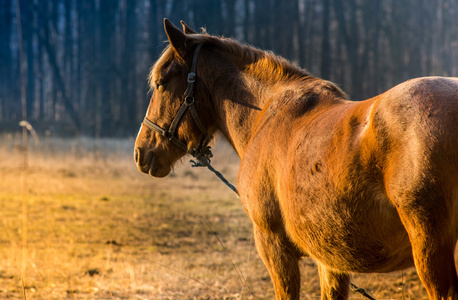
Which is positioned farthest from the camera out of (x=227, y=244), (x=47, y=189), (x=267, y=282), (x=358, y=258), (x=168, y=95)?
(x=47, y=189)

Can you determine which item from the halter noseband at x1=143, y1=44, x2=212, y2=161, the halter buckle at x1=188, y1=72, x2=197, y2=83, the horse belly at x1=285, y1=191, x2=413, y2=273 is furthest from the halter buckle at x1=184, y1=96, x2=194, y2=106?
the horse belly at x1=285, y1=191, x2=413, y2=273

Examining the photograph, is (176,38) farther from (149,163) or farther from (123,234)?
(123,234)

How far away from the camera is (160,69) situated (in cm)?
294

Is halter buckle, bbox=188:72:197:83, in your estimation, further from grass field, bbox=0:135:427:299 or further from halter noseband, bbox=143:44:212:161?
grass field, bbox=0:135:427:299

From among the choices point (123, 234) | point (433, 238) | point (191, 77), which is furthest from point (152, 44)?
point (433, 238)

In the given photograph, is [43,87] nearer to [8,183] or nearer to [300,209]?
[8,183]

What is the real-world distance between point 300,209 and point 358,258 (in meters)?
0.36

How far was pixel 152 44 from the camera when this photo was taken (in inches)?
363

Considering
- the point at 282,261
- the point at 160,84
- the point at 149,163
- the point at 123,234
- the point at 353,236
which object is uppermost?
the point at 160,84

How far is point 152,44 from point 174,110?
6825 mm

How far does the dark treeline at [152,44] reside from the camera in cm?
688

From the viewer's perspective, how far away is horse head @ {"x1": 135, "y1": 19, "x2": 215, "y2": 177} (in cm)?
288

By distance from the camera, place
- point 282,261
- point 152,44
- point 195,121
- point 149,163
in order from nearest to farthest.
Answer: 1. point 282,261
2. point 195,121
3. point 149,163
4. point 152,44

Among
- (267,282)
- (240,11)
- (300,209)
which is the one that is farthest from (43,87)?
(300,209)
